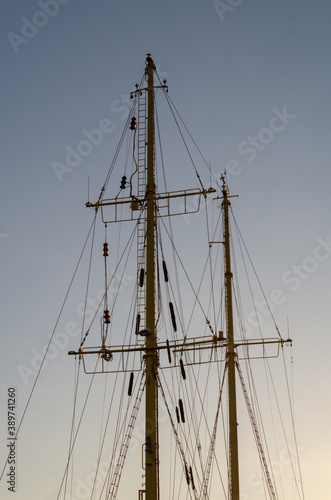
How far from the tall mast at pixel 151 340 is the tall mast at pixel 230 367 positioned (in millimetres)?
14117

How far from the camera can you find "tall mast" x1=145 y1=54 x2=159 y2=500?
32.6m

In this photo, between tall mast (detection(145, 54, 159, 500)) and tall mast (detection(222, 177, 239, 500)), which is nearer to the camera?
tall mast (detection(145, 54, 159, 500))

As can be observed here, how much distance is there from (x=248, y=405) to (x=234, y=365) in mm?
2359

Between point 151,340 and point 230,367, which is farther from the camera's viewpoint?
point 230,367

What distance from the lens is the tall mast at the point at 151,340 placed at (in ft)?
107

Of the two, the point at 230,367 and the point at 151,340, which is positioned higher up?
the point at 230,367

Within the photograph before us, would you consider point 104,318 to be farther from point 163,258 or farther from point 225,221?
point 225,221

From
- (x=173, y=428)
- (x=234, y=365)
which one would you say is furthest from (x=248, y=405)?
(x=173, y=428)

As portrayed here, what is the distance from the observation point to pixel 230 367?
161ft

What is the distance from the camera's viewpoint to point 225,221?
53.0 m

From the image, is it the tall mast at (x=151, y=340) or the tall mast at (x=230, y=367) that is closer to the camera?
the tall mast at (x=151, y=340)

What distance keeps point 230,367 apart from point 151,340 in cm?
1577

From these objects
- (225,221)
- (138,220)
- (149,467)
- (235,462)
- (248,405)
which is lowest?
(149,467)

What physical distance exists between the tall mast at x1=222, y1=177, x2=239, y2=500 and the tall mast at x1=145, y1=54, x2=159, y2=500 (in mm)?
14117
